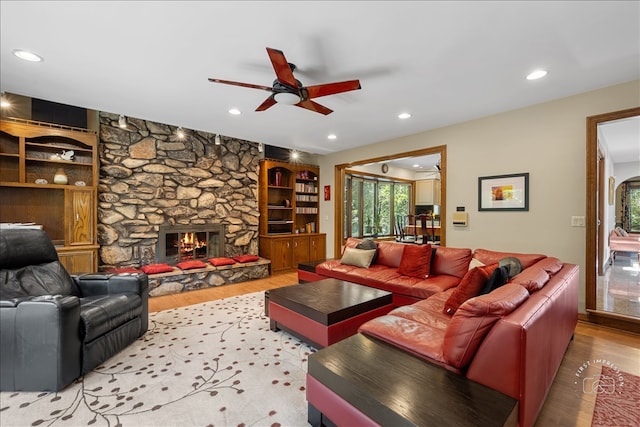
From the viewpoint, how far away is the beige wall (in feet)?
10.8

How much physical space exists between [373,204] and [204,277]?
5.30 meters

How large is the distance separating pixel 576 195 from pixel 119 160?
6.40 meters

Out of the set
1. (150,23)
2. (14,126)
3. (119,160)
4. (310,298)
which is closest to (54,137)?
(14,126)

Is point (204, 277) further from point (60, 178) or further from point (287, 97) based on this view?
point (287, 97)

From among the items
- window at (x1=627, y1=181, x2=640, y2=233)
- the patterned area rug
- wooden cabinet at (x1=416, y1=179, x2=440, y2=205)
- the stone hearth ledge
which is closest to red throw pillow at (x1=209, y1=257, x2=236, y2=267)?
the stone hearth ledge

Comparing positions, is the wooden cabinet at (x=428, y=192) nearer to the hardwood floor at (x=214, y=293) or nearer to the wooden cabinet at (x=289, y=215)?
the wooden cabinet at (x=289, y=215)

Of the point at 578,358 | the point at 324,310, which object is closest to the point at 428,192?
the point at 578,358

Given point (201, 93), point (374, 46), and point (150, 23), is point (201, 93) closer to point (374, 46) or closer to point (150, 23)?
point (150, 23)

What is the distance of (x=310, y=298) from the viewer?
2.72 metres

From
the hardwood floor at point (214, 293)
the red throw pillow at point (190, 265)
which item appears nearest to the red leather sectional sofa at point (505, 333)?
the hardwood floor at point (214, 293)

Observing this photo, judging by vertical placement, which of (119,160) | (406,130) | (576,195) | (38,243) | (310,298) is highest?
(406,130)

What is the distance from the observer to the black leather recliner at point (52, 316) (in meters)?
1.93

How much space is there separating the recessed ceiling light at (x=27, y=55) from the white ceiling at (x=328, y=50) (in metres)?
0.06

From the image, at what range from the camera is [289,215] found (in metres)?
6.57
